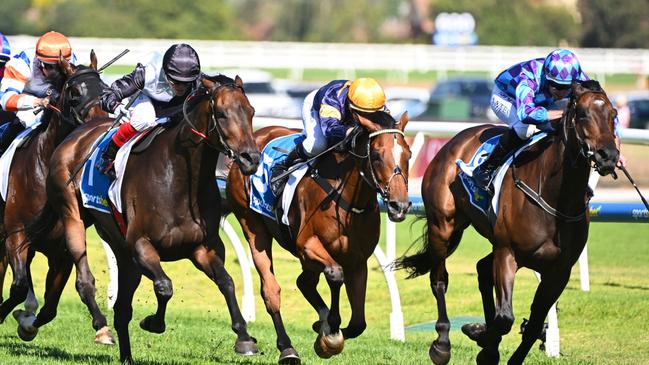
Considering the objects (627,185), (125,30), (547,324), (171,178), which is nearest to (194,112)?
(171,178)

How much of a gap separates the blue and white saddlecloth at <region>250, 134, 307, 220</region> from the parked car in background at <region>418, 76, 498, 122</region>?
75.9ft

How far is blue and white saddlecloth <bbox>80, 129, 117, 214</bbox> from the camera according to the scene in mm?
7578

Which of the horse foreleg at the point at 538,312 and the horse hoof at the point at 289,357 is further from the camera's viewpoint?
the horse hoof at the point at 289,357

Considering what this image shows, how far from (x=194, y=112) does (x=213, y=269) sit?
907 mm

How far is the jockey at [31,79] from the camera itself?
850cm

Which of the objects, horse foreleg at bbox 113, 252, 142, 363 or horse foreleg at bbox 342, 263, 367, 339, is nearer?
horse foreleg at bbox 342, 263, 367, 339

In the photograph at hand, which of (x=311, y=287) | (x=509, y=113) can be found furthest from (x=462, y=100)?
(x=311, y=287)

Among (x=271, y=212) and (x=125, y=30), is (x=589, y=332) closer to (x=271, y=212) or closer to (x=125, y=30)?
(x=271, y=212)

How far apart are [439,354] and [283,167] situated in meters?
1.52

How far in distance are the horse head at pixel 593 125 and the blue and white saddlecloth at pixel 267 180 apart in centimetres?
194

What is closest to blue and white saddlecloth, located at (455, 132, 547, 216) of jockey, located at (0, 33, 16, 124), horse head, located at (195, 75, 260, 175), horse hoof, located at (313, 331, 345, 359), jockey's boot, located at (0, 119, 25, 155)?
horse hoof, located at (313, 331, 345, 359)

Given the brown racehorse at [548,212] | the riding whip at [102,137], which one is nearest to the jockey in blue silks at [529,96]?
the brown racehorse at [548,212]

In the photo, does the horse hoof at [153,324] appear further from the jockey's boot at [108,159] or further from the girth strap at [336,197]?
the girth strap at [336,197]

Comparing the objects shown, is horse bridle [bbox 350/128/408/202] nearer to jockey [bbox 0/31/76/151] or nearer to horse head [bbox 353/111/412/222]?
horse head [bbox 353/111/412/222]
